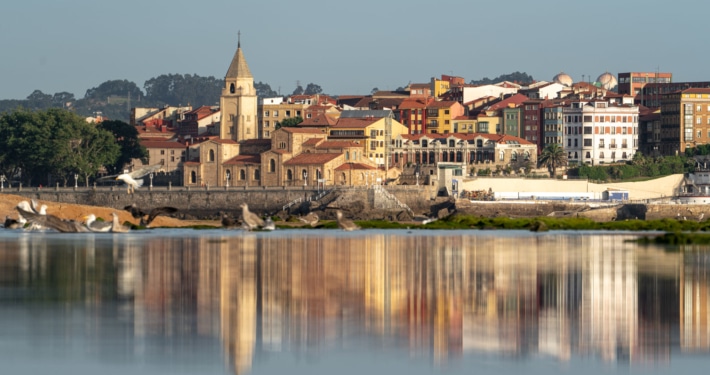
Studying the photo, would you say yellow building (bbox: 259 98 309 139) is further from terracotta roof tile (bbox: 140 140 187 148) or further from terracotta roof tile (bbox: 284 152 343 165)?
terracotta roof tile (bbox: 284 152 343 165)

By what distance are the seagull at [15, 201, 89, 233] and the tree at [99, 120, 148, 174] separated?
68.7m

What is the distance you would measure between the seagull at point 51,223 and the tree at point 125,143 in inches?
2705

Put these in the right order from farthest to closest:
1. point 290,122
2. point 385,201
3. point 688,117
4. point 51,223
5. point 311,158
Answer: point 688,117
point 290,122
point 311,158
point 385,201
point 51,223

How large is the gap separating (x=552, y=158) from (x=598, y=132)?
12845 mm

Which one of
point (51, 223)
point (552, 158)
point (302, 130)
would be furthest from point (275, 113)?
point (51, 223)

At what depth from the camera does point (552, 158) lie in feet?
424

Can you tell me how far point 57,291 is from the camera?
35250 millimetres

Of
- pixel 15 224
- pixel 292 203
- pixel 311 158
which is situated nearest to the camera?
pixel 15 224

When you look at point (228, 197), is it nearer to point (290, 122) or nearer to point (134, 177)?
point (290, 122)

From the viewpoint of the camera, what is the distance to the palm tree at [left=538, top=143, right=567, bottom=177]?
425 feet

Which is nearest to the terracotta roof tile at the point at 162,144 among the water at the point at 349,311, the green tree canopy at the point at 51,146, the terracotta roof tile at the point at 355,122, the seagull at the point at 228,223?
the green tree canopy at the point at 51,146

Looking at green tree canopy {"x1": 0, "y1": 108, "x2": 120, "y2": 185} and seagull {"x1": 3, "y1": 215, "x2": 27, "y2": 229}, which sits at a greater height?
green tree canopy {"x1": 0, "y1": 108, "x2": 120, "y2": 185}

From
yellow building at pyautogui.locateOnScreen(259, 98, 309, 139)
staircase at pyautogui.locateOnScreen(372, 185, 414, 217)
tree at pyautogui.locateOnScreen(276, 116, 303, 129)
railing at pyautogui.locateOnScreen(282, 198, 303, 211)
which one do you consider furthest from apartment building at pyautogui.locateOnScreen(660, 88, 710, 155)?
railing at pyautogui.locateOnScreen(282, 198, 303, 211)

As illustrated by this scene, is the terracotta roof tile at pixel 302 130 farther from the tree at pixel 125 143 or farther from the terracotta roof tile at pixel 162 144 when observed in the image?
the terracotta roof tile at pixel 162 144
